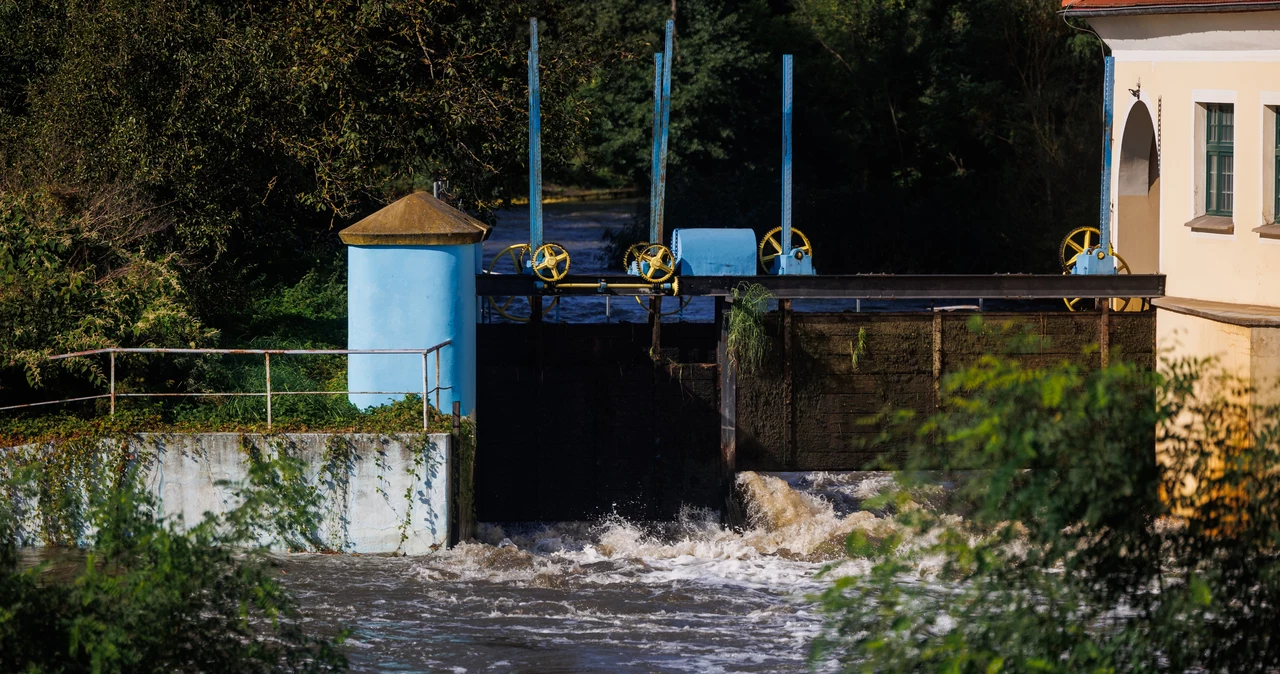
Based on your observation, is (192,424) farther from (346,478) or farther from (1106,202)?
(1106,202)

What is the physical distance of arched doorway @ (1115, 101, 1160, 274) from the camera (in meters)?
20.7

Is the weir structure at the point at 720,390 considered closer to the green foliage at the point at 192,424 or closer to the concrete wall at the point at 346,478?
the green foliage at the point at 192,424

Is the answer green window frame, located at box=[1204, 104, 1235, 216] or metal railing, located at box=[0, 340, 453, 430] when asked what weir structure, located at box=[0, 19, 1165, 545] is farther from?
metal railing, located at box=[0, 340, 453, 430]

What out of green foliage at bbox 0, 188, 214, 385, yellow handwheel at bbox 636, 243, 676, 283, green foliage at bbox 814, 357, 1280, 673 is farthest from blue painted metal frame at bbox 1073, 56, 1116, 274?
green foliage at bbox 814, 357, 1280, 673

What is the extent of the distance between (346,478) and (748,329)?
5171 millimetres

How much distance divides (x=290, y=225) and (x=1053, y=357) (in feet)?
41.0

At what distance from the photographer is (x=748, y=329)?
59.1 ft

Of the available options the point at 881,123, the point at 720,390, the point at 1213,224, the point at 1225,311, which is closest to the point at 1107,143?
the point at 1213,224

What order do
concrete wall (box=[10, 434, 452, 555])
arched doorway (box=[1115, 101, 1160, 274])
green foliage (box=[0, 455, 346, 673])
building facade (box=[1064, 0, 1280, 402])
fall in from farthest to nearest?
1. arched doorway (box=[1115, 101, 1160, 274])
2. building facade (box=[1064, 0, 1280, 402])
3. concrete wall (box=[10, 434, 452, 555])
4. green foliage (box=[0, 455, 346, 673])

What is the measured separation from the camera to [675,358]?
19.1 meters

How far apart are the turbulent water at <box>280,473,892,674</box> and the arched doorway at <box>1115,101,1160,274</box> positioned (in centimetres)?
542

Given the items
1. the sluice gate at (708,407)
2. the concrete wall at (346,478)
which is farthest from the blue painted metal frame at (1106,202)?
the concrete wall at (346,478)

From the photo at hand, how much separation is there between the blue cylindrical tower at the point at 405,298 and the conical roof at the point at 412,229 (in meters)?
0.01

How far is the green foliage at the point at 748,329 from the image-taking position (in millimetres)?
17922
